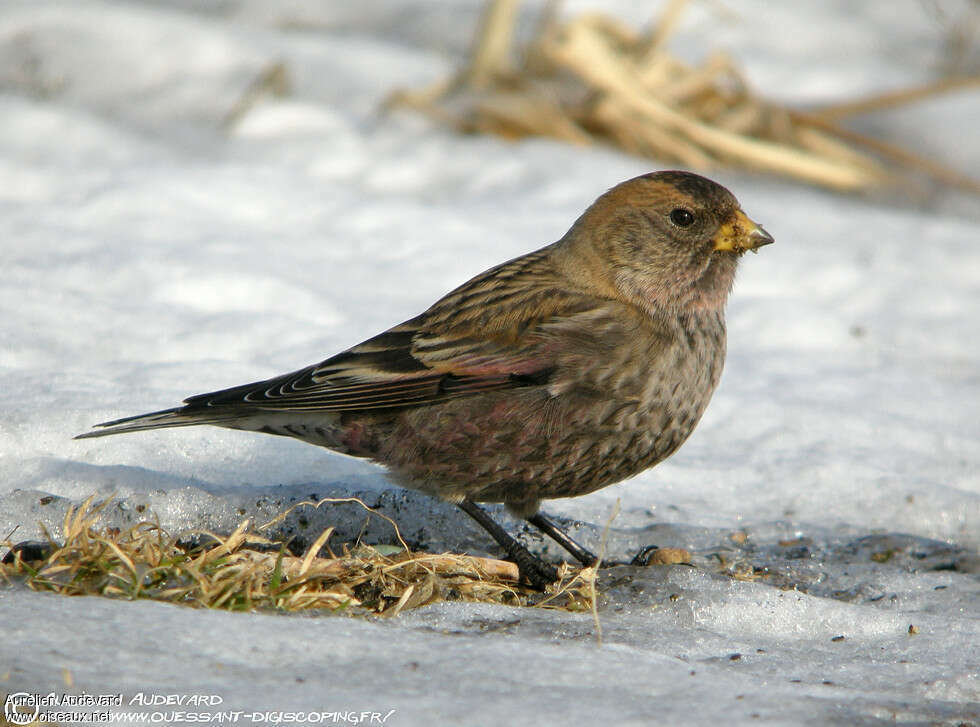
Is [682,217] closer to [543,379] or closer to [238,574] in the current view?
[543,379]

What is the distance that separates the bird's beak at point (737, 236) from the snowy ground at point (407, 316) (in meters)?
0.95

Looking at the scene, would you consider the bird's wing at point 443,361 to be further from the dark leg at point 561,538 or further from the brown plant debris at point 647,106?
the brown plant debris at point 647,106

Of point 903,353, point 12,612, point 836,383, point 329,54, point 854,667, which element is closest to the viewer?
point 12,612

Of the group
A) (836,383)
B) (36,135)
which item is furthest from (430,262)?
(36,135)

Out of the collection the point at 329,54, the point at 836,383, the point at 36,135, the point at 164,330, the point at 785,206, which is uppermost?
the point at 329,54

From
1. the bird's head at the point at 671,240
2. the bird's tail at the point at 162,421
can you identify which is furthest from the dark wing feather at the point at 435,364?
the bird's head at the point at 671,240

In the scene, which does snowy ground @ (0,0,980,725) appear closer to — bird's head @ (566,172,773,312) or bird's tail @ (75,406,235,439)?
bird's tail @ (75,406,235,439)

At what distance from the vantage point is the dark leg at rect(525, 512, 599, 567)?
152 inches

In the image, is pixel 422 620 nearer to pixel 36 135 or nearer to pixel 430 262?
pixel 430 262

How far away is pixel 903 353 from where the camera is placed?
6188 millimetres

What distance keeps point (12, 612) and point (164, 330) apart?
2708mm

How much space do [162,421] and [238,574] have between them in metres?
0.96

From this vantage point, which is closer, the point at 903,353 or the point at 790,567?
the point at 790,567

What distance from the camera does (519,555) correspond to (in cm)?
369
